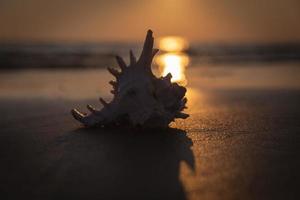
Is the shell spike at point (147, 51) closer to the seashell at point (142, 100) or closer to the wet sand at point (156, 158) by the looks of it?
the seashell at point (142, 100)

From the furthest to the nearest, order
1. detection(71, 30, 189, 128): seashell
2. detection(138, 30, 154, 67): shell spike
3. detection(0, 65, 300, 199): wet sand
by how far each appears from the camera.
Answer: detection(138, 30, 154, 67): shell spike
detection(71, 30, 189, 128): seashell
detection(0, 65, 300, 199): wet sand

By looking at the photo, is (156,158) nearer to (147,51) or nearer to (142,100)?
(142,100)

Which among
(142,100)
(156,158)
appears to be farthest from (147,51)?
(156,158)

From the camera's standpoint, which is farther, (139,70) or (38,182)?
(139,70)

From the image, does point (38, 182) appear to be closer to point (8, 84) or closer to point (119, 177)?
point (119, 177)

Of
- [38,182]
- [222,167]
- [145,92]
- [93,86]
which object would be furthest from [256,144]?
[93,86]

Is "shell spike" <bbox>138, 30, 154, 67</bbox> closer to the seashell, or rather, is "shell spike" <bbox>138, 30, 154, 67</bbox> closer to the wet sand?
the seashell

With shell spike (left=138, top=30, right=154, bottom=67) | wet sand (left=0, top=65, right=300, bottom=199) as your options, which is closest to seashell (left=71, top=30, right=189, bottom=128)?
shell spike (left=138, top=30, right=154, bottom=67)

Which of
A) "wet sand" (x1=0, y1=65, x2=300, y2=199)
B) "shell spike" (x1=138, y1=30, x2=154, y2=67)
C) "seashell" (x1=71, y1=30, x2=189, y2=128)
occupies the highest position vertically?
"shell spike" (x1=138, y1=30, x2=154, y2=67)
